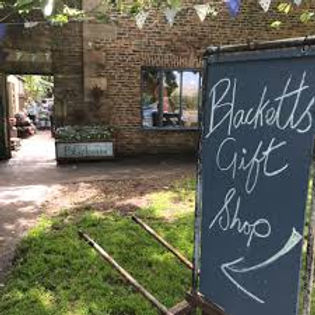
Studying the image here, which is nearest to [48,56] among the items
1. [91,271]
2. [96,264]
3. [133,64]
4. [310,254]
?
[133,64]

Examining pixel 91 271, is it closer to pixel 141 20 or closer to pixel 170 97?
pixel 141 20

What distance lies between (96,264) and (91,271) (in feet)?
0.54

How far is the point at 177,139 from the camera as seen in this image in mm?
12570

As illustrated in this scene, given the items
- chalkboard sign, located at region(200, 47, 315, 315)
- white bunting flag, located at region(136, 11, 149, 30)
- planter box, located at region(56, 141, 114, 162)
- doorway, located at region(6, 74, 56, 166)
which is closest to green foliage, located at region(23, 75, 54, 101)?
doorway, located at region(6, 74, 56, 166)

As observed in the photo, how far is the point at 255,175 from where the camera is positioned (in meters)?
2.26

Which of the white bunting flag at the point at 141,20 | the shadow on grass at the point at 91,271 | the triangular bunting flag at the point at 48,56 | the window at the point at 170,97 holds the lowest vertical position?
the shadow on grass at the point at 91,271

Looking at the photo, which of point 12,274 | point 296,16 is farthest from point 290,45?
point 296,16

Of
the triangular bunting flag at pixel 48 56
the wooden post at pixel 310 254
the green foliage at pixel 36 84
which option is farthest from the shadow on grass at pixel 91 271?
the green foliage at pixel 36 84

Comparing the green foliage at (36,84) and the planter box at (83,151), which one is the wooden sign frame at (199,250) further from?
the green foliage at (36,84)

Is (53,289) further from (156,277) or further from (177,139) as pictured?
(177,139)

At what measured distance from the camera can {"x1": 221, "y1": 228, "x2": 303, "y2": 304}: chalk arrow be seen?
6.77 ft

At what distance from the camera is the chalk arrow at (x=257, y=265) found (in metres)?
2.06

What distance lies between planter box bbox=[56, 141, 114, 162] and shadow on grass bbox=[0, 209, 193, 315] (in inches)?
206

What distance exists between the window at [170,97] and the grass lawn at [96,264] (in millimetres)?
5553
